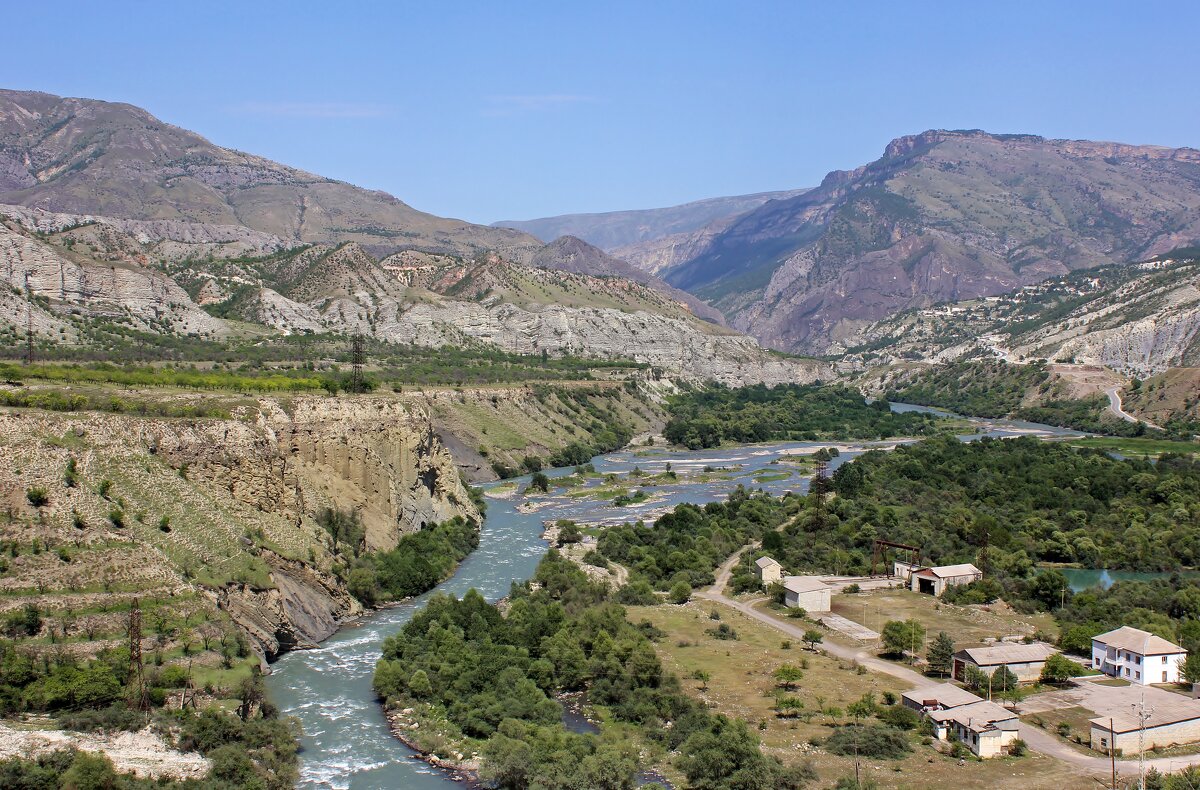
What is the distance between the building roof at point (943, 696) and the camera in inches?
1565

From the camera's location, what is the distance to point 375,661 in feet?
152

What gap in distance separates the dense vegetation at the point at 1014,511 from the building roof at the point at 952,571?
171 inches

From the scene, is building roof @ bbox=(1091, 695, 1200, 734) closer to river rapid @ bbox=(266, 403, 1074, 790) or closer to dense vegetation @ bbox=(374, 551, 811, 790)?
dense vegetation @ bbox=(374, 551, 811, 790)

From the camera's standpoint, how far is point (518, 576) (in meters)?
63.2

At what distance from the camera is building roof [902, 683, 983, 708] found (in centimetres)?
3975

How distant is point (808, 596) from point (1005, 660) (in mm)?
13490

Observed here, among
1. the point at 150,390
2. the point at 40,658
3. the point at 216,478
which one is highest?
the point at 150,390

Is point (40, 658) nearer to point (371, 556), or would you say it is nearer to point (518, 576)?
point (371, 556)

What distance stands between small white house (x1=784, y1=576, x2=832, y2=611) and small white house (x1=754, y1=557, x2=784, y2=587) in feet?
13.7

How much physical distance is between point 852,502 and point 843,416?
82696 mm

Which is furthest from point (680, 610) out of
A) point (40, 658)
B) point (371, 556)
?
point (40, 658)

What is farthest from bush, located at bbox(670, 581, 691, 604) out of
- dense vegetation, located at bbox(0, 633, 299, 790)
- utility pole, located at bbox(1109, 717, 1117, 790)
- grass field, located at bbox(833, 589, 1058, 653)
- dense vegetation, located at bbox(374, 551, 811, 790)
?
dense vegetation, located at bbox(0, 633, 299, 790)

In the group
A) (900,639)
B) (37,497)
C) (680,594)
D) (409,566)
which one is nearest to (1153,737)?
(900,639)

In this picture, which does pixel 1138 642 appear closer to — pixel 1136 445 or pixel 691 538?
pixel 691 538
